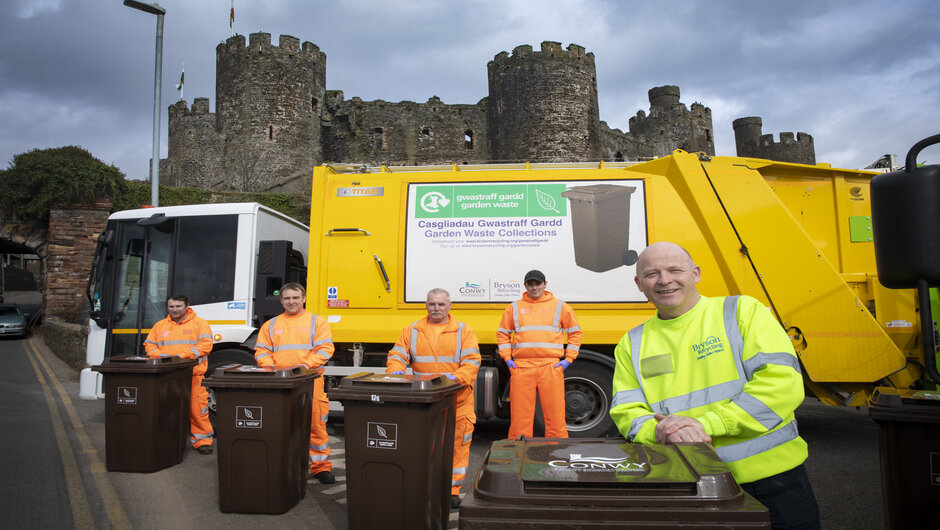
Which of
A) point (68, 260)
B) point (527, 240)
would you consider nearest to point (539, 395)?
point (527, 240)

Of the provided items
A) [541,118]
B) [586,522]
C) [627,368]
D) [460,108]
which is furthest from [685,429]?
[460,108]

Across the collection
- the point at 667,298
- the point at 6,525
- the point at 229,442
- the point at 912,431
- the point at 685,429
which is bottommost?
the point at 6,525

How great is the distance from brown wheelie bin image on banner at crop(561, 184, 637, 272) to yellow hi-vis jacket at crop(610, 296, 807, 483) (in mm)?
3394

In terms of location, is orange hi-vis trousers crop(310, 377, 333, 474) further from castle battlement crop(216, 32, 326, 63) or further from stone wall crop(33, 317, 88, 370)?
castle battlement crop(216, 32, 326, 63)

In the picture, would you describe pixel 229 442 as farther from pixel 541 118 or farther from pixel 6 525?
pixel 541 118

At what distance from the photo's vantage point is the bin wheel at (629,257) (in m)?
5.36

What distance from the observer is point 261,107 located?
1099 inches

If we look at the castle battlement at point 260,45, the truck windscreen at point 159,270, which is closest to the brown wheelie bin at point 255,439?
the truck windscreen at point 159,270

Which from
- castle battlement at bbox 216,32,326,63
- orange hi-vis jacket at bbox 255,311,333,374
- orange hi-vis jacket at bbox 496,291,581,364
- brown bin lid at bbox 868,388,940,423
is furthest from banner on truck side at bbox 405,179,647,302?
castle battlement at bbox 216,32,326,63

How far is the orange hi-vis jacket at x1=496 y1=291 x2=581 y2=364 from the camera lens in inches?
189

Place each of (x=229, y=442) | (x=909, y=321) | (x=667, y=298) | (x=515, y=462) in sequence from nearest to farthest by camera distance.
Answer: (x=515, y=462), (x=667, y=298), (x=229, y=442), (x=909, y=321)

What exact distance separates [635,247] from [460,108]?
29.3 metres

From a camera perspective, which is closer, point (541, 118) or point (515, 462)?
point (515, 462)

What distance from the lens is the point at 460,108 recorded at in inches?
1307
